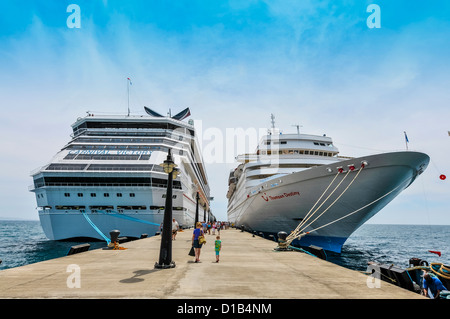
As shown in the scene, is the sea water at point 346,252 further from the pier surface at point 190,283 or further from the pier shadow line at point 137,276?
the pier shadow line at point 137,276

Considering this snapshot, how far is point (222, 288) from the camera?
544cm

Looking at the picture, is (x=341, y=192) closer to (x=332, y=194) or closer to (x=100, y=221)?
(x=332, y=194)

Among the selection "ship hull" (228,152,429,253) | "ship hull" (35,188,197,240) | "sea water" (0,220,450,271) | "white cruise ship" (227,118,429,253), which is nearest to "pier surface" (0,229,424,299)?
"white cruise ship" (227,118,429,253)

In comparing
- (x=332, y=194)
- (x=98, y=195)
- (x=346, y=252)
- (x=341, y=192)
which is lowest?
(x=346, y=252)

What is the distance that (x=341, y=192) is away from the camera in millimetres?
16594

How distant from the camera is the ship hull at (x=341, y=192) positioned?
15.3m

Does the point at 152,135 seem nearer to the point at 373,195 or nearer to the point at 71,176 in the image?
the point at 71,176

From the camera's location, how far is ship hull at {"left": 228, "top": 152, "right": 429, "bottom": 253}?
Result: 50.2 feet

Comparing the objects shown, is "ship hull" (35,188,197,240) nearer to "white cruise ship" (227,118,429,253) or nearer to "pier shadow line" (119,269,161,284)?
"white cruise ship" (227,118,429,253)

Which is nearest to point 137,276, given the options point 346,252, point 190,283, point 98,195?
point 190,283

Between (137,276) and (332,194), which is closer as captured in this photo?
(137,276)

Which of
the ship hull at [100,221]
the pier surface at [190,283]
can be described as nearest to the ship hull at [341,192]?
the pier surface at [190,283]

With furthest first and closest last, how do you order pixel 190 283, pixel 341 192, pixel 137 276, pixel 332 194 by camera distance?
1. pixel 332 194
2. pixel 341 192
3. pixel 137 276
4. pixel 190 283

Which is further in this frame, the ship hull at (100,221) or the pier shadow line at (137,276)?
the ship hull at (100,221)
